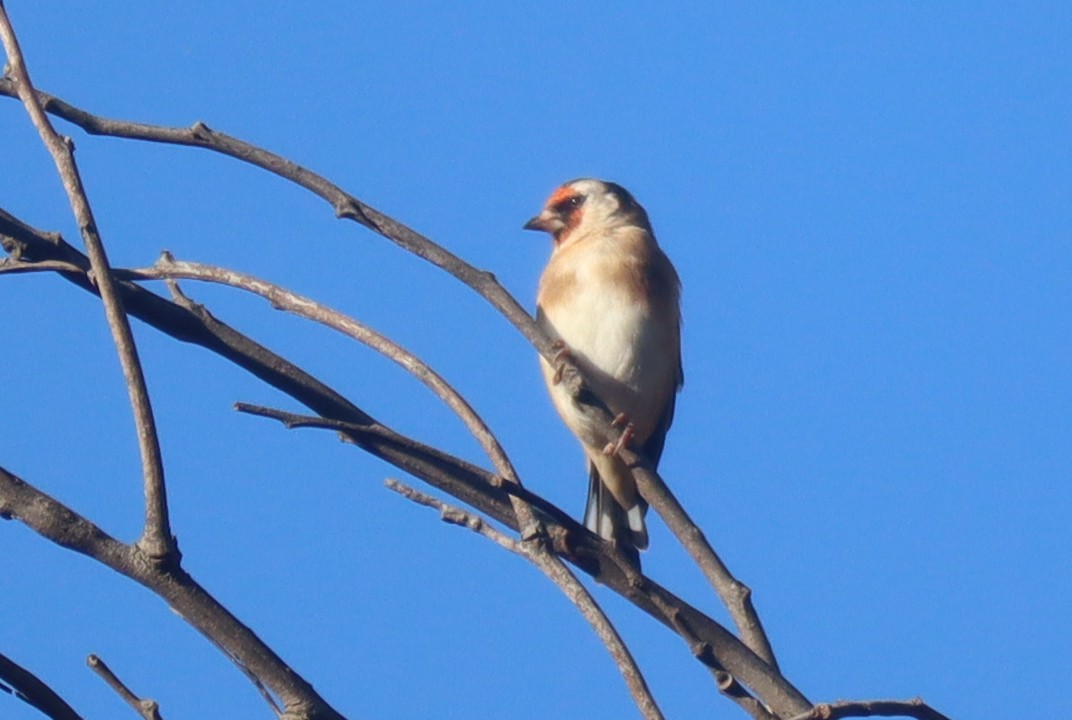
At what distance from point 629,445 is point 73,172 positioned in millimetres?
1534

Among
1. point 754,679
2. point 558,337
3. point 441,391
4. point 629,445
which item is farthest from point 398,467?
point 558,337

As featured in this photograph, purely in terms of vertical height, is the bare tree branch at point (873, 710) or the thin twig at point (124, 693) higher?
the bare tree branch at point (873, 710)

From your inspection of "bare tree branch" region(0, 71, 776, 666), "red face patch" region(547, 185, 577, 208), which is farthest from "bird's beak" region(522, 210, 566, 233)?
"bare tree branch" region(0, 71, 776, 666)

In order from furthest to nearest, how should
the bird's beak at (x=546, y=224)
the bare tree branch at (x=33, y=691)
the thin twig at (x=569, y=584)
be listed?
the bird's beak at (x=546, y=224), the thin twig at (x=569, y=584), the bare tree branch at (x=33, y=691)

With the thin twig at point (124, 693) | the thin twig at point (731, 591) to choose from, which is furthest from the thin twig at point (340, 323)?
the thin twig at point (124, 693)

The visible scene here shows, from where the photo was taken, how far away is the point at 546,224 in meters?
6.73

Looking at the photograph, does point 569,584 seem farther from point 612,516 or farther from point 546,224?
point 546,224

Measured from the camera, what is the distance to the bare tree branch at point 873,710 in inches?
74.4

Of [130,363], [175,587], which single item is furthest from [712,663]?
[130,363]

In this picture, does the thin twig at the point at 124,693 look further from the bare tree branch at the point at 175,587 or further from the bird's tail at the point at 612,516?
the bird's tail at the point at 612,516

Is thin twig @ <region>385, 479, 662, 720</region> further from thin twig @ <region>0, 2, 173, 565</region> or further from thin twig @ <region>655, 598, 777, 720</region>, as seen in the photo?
thin twig @ <region>0, 2, 173, 565</region>

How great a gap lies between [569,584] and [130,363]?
0.67 metres

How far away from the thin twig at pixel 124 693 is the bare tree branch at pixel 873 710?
0.82 m

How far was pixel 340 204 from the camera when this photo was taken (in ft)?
8.67
